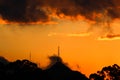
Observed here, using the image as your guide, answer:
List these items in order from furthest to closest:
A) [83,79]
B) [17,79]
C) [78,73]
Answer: [78,73] < [83,79] < [17,79]

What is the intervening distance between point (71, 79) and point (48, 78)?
2255cm

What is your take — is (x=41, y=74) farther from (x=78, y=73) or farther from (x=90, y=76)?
(x=78, y=73)

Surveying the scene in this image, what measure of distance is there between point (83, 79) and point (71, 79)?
4710mm

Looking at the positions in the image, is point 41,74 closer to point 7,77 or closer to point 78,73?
point 7,77

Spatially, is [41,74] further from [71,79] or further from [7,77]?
[71,79]

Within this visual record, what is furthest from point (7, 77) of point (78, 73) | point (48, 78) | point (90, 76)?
point (78, 73)

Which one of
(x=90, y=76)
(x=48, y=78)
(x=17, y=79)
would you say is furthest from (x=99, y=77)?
(x=17, y=79)

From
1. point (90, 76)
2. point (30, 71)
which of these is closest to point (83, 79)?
point (90, 76)

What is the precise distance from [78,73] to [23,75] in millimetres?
37955

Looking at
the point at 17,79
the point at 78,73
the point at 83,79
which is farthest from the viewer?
the point at 78,73

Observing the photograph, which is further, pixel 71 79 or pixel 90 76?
pixel 71 79

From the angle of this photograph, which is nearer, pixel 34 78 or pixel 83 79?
pixel 34 78

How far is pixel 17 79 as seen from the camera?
15375 cm

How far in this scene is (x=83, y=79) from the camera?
177 m
